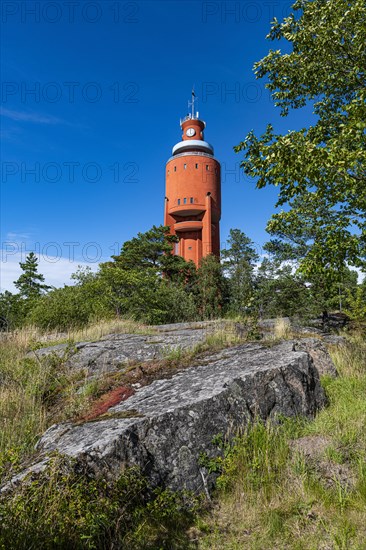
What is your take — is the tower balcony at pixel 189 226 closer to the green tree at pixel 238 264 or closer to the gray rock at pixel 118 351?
the green tree at pixel 238 264

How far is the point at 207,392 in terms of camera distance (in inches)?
150

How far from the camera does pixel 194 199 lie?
39.6m

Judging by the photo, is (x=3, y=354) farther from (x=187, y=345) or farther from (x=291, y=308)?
(x=291, y=308)

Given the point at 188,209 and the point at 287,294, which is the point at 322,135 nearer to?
the point at 287,294

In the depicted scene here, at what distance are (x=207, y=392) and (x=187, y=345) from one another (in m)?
2.89

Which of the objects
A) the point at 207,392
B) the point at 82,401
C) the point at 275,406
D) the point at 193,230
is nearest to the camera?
the point at 207,392

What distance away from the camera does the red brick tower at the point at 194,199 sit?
39.8 m

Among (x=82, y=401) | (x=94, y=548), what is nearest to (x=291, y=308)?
(x=82, y=401)

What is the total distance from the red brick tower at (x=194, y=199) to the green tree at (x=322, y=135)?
29443mm

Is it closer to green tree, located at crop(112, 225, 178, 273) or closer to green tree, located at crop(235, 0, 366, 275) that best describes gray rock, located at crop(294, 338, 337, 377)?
green tree, located at crop(235, 0, 366, 275)

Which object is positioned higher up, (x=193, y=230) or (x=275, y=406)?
(x=193, y=230)

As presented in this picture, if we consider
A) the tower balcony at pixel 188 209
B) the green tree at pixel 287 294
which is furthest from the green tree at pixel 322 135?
the tower balcony at pixel 188 209

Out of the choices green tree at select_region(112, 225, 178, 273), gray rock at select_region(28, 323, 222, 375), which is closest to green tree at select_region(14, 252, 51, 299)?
green tree at select_region(112, 225, 178, 273)

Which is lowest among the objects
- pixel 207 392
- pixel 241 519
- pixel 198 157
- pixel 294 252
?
pixel 241 519
